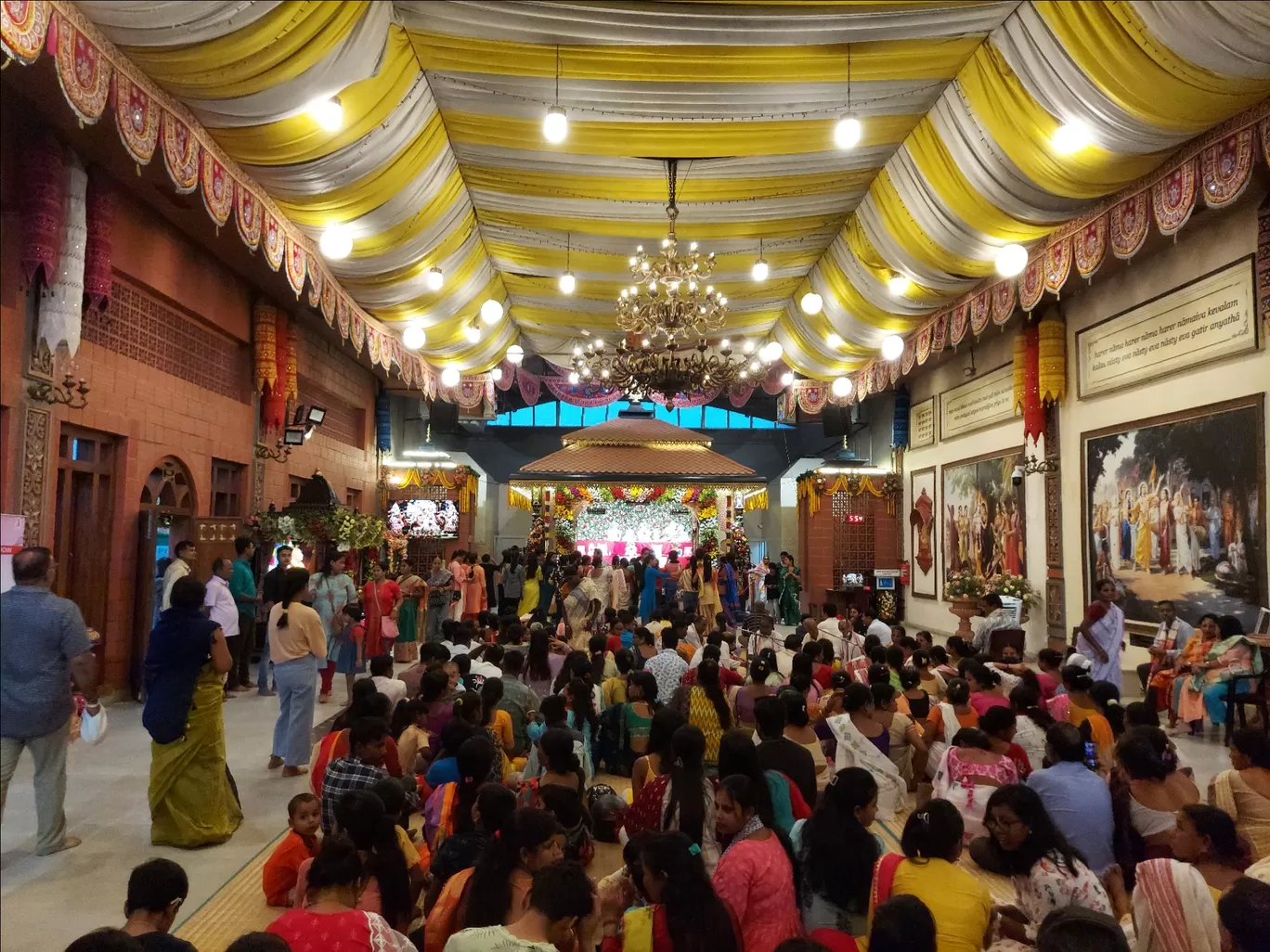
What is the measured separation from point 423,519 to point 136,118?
11092 millimetres

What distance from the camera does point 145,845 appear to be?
14.2ft

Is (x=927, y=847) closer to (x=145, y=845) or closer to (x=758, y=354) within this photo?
(x=145, y=845)

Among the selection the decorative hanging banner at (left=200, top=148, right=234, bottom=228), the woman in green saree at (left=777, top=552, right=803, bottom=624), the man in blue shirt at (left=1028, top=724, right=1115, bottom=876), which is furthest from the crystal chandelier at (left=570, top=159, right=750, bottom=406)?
the man in blue shirt at (left=1028, top=724, right=1115, bottom=876)

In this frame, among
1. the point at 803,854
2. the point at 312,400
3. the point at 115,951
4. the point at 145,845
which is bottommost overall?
the point at 145,845

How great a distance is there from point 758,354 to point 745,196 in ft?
9.44

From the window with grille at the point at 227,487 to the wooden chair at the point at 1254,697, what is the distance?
919 centimetres

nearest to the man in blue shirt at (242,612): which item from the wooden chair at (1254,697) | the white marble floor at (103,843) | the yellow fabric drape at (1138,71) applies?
the white marble floor at (103,843)

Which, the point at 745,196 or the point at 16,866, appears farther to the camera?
the point at 745,196

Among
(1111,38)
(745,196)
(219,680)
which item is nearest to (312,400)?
(745,196)

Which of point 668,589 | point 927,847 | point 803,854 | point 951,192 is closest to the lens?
point 927,847

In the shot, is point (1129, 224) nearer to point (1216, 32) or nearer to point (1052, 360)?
point (1216, 32)

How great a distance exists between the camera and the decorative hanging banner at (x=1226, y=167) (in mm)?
5719

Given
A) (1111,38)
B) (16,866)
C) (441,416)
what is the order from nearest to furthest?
1. (16,866)
2. (1111,38)
3. (441,416)

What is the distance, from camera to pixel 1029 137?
6.34 m
